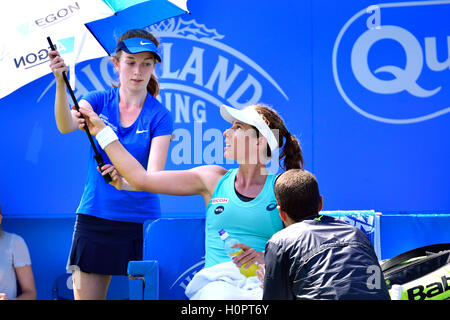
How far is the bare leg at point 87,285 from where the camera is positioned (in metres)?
3.20

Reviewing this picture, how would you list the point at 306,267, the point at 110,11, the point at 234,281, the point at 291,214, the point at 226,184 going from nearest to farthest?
1. the point at 306,267
2. the point at 291,214
3. the point at 234,281
4. the point at 226,184
5. the point at 110,11

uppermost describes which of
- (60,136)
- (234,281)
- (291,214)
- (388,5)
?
(388,5)

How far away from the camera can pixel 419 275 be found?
2754mm

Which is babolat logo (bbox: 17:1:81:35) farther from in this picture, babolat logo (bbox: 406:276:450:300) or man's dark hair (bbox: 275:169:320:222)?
babolat logo (bbox: 406:276:450:300)

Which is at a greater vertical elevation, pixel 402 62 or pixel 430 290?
pixel 402 62

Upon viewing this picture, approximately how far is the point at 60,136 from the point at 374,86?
227cm

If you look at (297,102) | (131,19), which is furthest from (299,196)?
(297,102)

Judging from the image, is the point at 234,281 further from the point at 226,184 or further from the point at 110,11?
the point at 110,11

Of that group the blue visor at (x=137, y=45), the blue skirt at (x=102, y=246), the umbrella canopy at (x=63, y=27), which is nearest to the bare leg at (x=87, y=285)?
the blue skirt at (x=102, y=246)

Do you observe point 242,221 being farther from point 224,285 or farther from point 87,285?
point 87,285

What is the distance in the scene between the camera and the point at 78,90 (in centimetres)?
449

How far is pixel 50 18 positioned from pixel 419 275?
2.15m

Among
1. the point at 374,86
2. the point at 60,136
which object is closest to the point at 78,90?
the point at 60,136

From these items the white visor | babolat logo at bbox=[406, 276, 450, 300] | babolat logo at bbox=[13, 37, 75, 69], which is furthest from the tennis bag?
babolat logo at bbox=[13, 37, 75, 69]
